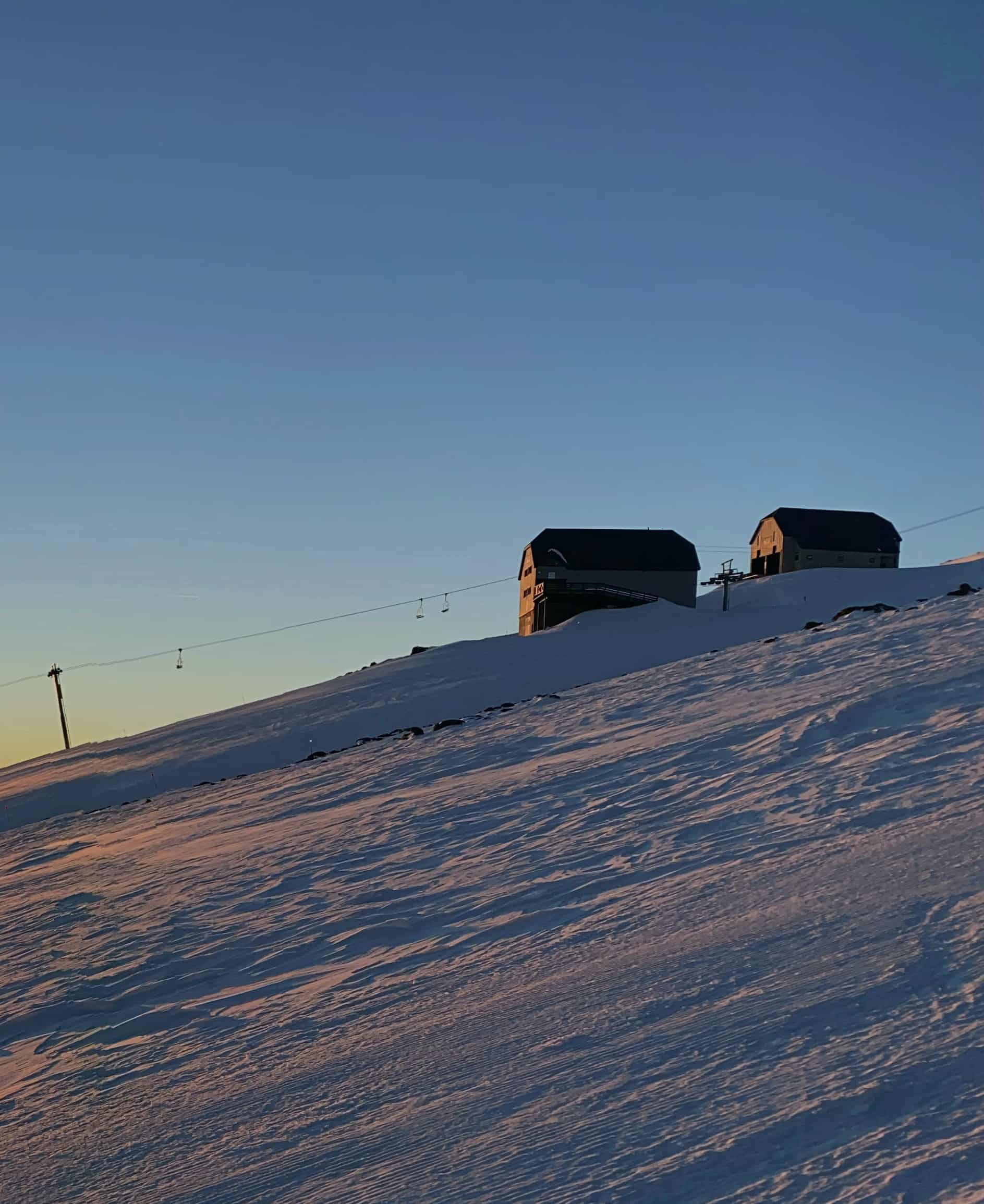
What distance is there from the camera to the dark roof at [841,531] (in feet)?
271

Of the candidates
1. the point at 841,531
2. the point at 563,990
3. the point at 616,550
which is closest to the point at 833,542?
the point at 841,531

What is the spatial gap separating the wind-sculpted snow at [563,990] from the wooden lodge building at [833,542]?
70.3 metres

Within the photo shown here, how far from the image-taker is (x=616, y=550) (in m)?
69.9

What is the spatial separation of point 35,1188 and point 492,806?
7.87m

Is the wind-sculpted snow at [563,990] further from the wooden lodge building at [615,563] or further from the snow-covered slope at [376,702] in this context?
the wooden lodge building at [615,563]

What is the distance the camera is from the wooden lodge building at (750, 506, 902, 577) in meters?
82.1

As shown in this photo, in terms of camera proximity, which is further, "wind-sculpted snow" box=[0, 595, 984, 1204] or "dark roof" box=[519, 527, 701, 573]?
"dark roof" box=[519, 527, 701, 573]

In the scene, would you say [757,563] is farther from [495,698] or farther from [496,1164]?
[496,1164]

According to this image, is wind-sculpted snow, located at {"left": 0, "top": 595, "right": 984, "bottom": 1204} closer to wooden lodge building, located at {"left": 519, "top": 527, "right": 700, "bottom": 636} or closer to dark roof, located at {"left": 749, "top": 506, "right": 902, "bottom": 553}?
wooden lodge building, located at {"left": 519, "top": 527, "right": 700, "bottom": 636}

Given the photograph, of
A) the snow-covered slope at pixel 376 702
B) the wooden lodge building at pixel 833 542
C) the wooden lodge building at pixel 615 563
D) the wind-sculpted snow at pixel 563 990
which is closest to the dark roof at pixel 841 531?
the wooden lodge building at pixel 833 542

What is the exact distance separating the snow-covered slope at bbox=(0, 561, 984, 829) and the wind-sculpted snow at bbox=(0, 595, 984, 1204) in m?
15.9

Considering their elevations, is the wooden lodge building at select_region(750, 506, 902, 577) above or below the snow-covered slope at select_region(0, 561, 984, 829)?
above

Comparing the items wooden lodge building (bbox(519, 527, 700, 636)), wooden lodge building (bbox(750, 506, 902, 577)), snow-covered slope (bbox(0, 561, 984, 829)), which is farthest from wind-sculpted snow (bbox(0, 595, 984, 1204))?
wooden lodge building (bbox(750, 506, 902, 577))

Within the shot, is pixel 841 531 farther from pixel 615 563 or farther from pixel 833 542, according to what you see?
pixel 615 563
